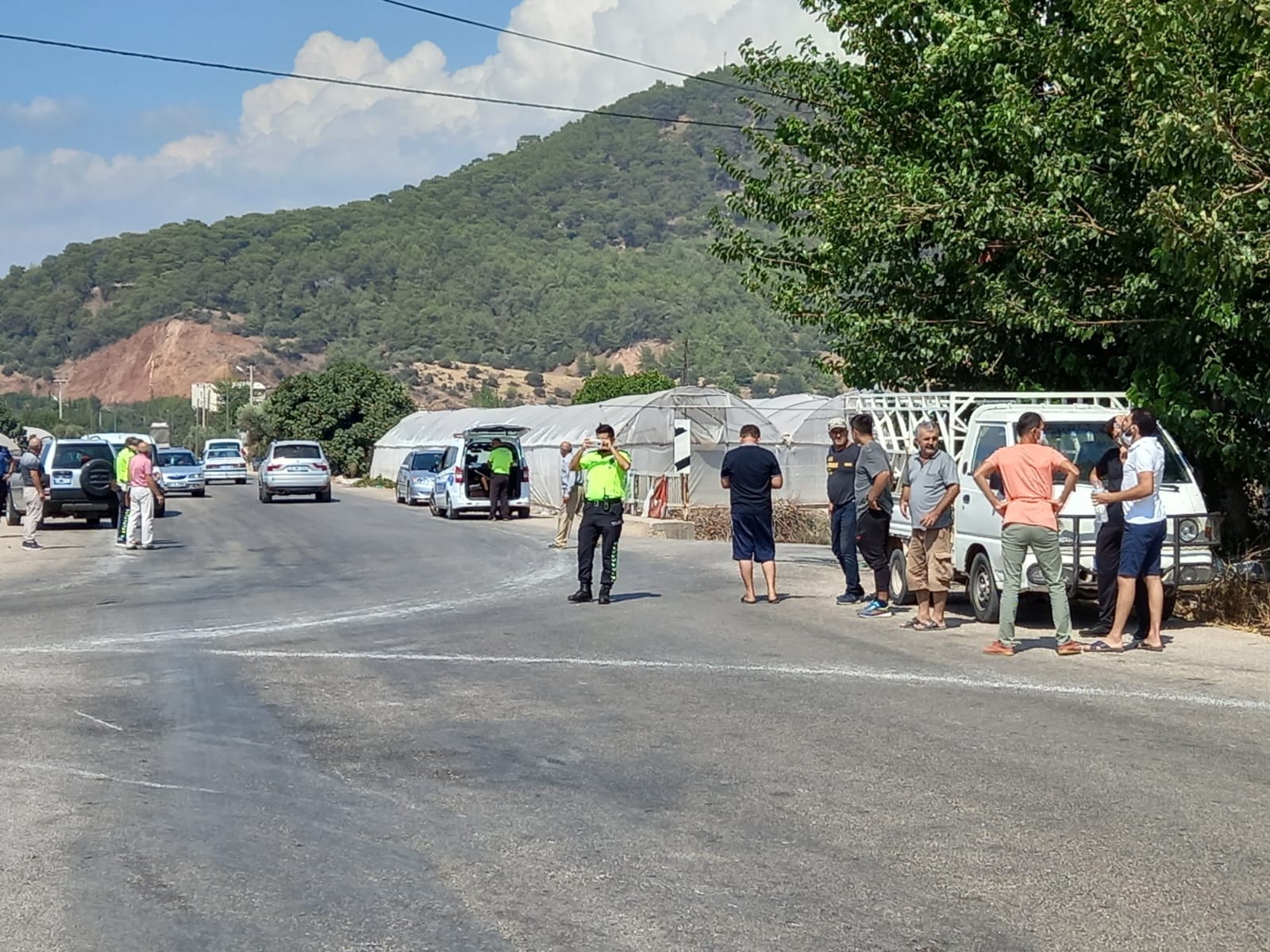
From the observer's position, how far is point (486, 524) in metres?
33.6

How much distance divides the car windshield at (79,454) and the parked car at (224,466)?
27.8 meters

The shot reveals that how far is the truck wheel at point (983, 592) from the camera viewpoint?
14.4 metres

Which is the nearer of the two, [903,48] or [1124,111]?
[1124,111]

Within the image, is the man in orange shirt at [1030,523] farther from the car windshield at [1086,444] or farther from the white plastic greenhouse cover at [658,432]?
the white plastic greenhouse cover at [658,432]

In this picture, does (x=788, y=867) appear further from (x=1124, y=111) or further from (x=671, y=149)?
(x=671, y=149)

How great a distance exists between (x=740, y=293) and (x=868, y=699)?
13972cm

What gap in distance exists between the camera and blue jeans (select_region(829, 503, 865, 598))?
54.7 ft

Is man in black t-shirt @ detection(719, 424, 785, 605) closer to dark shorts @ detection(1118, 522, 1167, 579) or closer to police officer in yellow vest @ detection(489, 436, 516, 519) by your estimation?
dark shorts @ detection(1118, 522, 1167, 579)

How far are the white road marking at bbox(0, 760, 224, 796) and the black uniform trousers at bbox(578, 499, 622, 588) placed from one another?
8.30 metres

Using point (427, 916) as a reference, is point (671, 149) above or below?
above

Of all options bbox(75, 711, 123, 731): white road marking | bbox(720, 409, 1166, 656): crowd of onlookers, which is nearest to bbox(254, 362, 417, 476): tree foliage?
bbox(720, 409, 1166, 656): crowd of onlookers

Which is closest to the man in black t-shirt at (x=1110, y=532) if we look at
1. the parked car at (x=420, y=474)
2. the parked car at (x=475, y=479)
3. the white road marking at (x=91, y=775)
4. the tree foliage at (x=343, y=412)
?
the white road marking at (x=91, y=775)

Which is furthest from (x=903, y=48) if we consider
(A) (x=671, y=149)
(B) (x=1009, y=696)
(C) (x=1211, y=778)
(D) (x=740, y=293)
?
(A) (x=671, y=149)

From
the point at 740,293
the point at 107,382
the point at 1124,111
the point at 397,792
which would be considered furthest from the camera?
the point at 107,382
